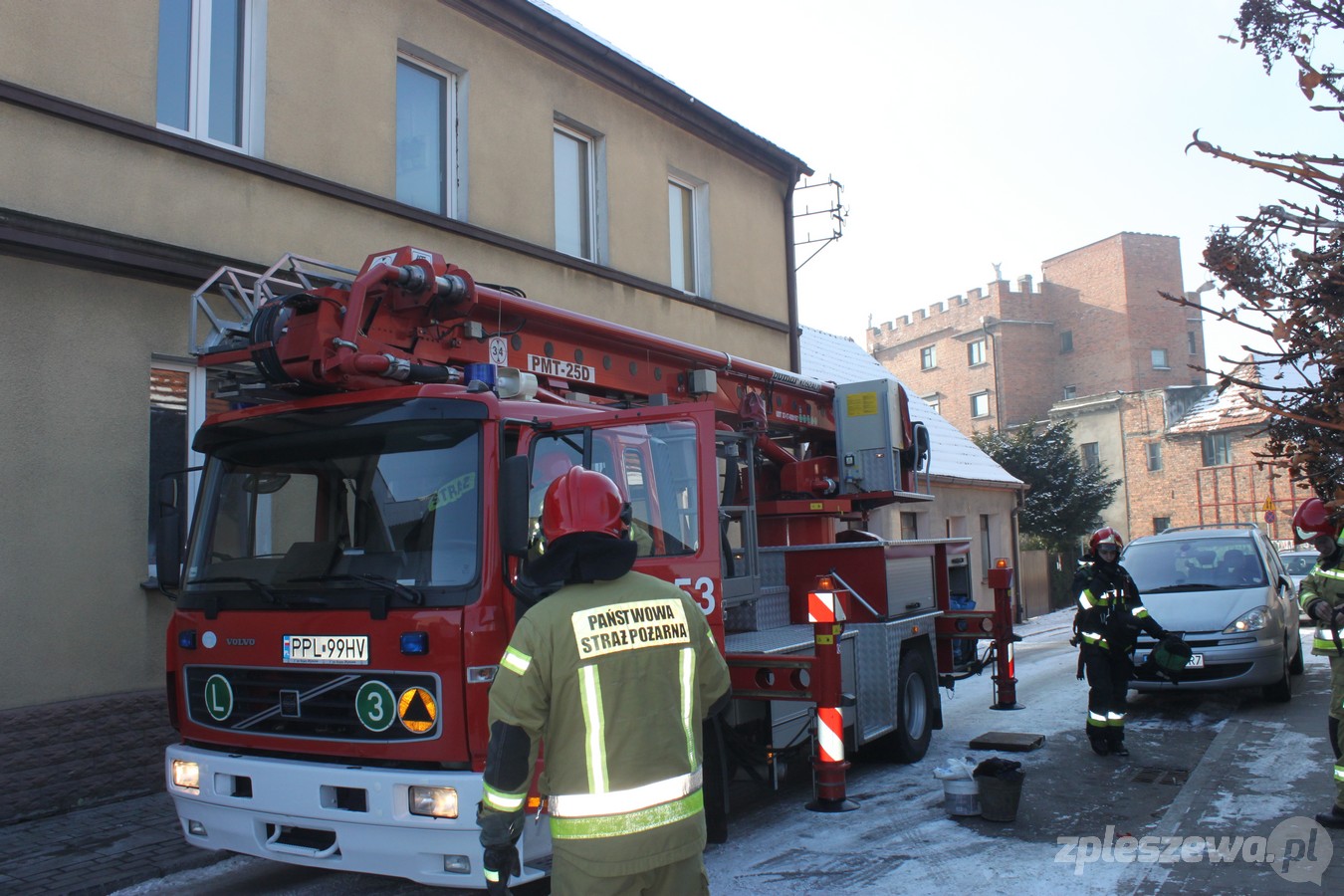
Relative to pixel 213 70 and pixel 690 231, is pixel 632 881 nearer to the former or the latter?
pixel 213 70

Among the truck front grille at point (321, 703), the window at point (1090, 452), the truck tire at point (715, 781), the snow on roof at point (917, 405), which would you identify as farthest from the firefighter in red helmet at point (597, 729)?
the window at point (1090, 452)

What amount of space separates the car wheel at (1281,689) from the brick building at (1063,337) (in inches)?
1562

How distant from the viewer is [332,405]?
5016 mm

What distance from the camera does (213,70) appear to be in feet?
28.2

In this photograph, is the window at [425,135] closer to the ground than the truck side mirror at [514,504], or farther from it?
farther from it

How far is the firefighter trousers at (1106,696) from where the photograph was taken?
7.79m

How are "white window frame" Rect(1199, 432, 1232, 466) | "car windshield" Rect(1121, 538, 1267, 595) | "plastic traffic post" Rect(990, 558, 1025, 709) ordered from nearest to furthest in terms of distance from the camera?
"plastic traffic post" Rect(990, 558, 1025, 709) < "car windshield" Rect(1121, 538, 1267, 595) < "white window frame" Rect(1199, 432, 1232, 466)

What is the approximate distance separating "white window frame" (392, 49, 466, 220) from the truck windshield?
5.53m

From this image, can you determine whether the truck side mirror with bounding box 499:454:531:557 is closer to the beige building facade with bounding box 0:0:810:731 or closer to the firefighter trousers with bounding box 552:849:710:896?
the firefighter trousers with bounding box 552:849:710:896

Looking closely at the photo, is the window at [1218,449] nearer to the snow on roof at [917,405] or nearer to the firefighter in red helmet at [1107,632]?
the snow on roof at [917,405]

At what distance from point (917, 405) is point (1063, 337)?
32741mm

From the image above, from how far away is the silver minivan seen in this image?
9445 millimetres

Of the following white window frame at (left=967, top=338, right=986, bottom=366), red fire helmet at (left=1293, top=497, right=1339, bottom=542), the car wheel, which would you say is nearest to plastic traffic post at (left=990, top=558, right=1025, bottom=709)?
the car wheel

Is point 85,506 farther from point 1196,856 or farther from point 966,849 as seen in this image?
point 1196,856
